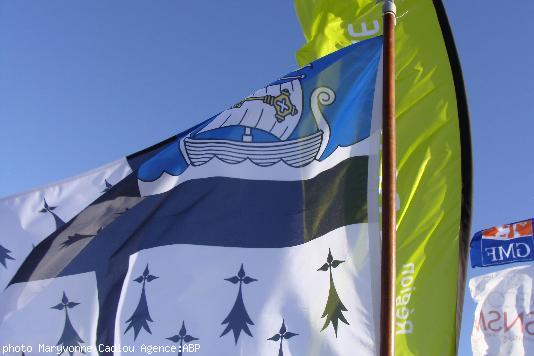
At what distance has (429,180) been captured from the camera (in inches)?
223

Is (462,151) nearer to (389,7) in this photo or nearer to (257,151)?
(389,7)

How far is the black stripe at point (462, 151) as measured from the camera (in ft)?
16.9

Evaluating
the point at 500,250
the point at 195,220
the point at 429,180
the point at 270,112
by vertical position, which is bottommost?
the point at 195,220

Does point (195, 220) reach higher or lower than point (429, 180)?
Answer: lower

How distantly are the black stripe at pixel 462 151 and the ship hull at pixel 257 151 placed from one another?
1096mm

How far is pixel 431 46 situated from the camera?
6242mm

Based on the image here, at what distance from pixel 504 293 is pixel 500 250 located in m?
0.65

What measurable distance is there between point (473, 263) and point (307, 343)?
6.76m

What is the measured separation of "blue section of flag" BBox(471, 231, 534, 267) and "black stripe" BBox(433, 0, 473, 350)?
560 centimetres

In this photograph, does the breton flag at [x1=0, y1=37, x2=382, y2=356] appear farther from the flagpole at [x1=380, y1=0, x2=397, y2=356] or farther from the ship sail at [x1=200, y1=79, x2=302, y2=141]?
the flagpole at [x1=380, y1=0, x2=397, y2=356]

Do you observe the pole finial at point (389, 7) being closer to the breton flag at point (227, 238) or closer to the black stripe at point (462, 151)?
the breton flag at point (227, 238)

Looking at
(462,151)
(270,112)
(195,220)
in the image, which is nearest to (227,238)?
(195,220)

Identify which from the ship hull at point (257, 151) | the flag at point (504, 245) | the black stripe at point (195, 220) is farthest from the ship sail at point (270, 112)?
the flag at point (504, 245)

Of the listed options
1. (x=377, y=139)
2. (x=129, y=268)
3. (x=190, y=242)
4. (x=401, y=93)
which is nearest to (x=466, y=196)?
(x=377, y=139)
